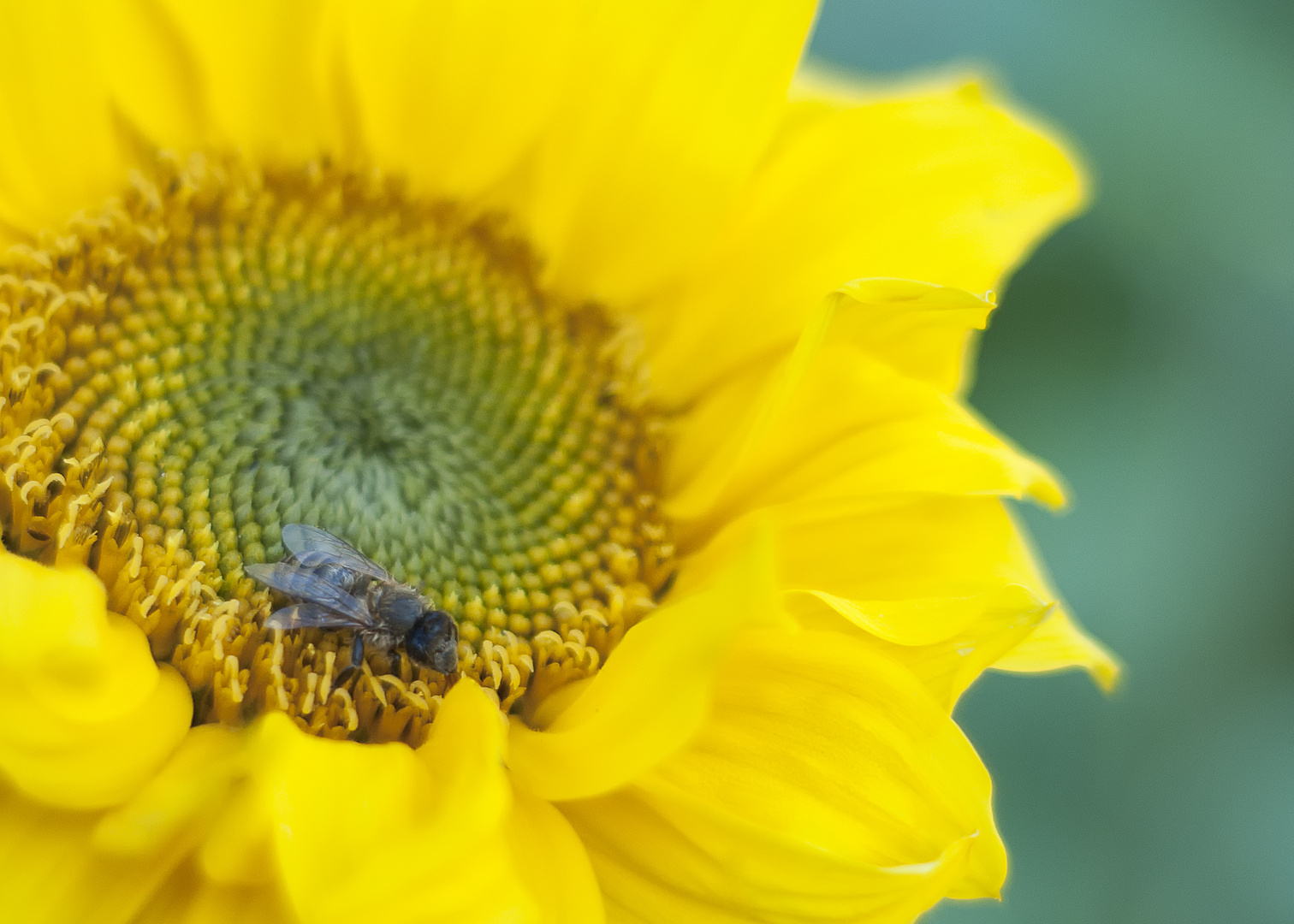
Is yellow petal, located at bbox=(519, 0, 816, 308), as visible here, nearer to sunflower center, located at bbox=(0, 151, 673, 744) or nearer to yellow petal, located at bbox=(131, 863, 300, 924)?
sunflower center, located at bbox=(0, 151, 673, 744)

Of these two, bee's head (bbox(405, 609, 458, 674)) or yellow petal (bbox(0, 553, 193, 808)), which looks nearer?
yellow petal (bbox(0, 553, 193, 808))

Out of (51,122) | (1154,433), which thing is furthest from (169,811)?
(1154,433)

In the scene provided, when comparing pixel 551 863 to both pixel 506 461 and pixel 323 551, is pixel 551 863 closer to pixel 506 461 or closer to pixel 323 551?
pixel 323 551

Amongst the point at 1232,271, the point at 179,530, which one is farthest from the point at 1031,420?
the point at 179,530

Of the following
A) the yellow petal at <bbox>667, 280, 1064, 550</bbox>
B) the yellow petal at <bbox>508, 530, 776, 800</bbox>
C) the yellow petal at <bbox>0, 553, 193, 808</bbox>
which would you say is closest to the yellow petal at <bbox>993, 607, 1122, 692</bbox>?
the yellow petal at <bbox>667, 280, 1064, 550</bbox>

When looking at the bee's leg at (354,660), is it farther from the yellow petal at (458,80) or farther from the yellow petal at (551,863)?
the yellow petal at (458,80)

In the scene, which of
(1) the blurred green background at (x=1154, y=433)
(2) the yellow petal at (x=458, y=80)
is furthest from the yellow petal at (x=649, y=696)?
(1) the blurred green background at (x=1154, y=433)
